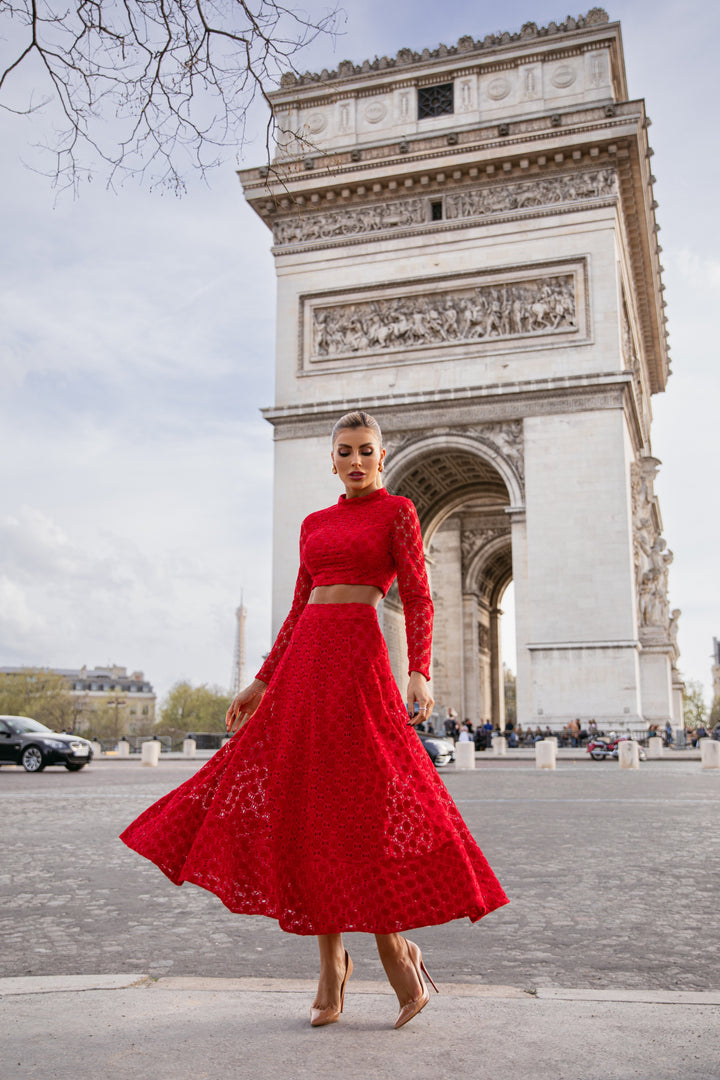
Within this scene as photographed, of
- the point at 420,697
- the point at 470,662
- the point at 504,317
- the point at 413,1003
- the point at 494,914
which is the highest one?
the point at 504,317

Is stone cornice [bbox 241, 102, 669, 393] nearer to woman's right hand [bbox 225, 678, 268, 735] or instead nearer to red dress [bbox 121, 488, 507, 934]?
woman's right hand [bbox 225, 678, 268, 735]

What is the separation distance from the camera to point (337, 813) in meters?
2.63

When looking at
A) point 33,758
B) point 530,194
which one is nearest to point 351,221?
point 530,194

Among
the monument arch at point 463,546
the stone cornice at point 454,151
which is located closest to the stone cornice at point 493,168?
the stone cornice at point 454,151

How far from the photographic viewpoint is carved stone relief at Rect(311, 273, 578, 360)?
25.4m

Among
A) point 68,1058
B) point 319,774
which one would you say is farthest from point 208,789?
point 68,1058

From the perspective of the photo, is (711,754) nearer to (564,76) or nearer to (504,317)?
(504,317)

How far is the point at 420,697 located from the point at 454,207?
2587 cm

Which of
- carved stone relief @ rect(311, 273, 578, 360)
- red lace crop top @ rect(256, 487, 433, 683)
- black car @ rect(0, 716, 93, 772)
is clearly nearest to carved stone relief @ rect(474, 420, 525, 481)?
carved stone relief @ rect(311, 273, 578, 360)

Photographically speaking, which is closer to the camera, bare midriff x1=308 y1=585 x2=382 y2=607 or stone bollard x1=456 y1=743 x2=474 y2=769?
bare midriff x1=308 y1=585 x2=382 y2=607

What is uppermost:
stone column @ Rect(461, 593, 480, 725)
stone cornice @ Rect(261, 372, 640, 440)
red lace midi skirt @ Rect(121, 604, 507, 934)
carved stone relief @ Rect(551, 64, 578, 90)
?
carved stone relief @ Rect(551, 64, 578, 90)

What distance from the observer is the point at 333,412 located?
26.4 m

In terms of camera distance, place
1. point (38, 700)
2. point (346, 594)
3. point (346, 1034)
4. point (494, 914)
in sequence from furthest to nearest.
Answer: point (38, 700) < point (494, 914) < point (346, 594) < point (346, 1034)

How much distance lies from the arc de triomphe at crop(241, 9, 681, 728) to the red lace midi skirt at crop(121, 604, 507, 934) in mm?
20911
